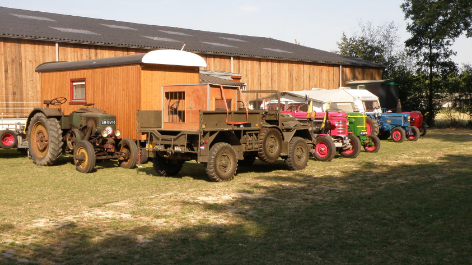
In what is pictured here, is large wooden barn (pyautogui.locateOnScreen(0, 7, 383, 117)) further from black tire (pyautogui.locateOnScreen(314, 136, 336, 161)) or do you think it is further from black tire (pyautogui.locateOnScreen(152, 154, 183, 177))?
black tire (pyautogui.locateOnScreen(314, 136, 336, 161))

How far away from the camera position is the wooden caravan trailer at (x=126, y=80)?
14.3 meters

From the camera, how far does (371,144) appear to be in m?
18.1

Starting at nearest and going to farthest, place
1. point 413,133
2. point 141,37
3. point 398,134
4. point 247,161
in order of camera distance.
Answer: point 247,161 < point 398,134 < point 413,133 < point 141,37

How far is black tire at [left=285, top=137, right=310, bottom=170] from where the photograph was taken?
43.5 feet

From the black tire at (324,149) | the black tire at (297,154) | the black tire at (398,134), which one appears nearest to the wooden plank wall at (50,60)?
the black tire at (398,134)

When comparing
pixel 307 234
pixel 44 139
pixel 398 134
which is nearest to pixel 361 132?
pixel 398 134

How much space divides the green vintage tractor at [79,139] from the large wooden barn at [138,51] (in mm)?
6826

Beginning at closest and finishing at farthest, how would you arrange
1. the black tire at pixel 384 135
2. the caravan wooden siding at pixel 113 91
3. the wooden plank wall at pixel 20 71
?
the caravan wooden siding at pixel 113 91 < the wooden plank wall at pixel 20 71 < the black tire at pixel 384 135

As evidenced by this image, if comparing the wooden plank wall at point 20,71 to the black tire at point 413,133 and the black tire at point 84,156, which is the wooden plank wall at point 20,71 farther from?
the black tire at point 413,133

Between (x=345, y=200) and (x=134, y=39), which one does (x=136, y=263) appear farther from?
(x=134, y=39)

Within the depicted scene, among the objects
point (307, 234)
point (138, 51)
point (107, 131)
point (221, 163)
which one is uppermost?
point (138, 51)

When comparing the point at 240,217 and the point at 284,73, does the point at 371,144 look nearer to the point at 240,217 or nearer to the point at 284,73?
the point at 240,217

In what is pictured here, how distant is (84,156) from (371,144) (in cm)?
996

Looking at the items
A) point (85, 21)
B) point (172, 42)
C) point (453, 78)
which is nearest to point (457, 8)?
point (453, 78)
